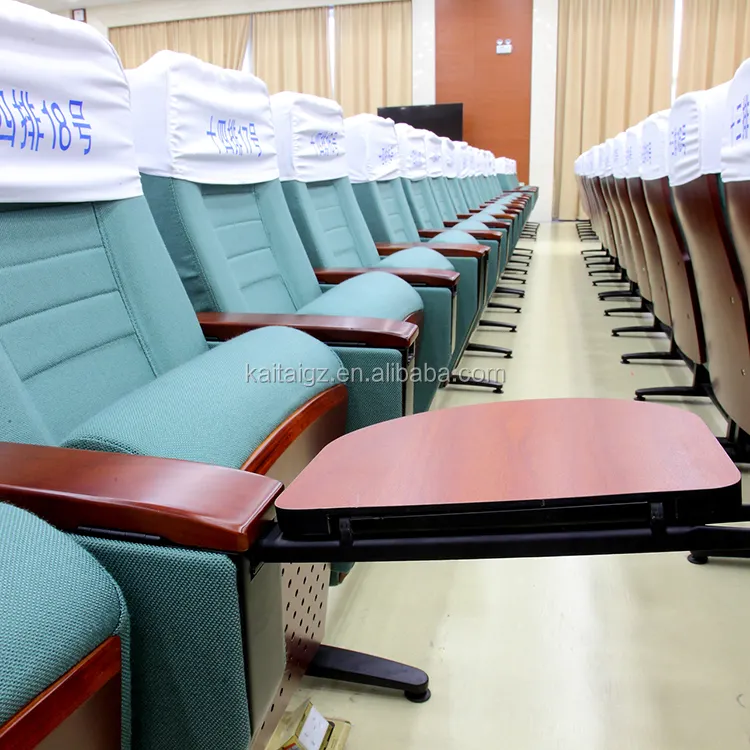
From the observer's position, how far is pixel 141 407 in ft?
2.53

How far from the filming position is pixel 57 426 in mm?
922

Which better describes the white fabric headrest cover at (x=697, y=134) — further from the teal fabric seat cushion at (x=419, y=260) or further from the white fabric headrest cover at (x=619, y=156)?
the white fabric headrest cover at (x=619, y=156)

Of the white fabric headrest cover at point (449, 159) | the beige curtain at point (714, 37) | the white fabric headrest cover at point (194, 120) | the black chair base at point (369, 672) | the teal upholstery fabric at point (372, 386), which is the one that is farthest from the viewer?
the beige curtain at point (714, 37)

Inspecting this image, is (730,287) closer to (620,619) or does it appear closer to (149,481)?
(620,619)

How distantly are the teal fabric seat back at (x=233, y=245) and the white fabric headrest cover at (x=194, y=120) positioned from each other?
40 millimetres

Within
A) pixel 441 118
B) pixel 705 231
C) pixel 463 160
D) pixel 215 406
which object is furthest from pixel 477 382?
pixel 441 118

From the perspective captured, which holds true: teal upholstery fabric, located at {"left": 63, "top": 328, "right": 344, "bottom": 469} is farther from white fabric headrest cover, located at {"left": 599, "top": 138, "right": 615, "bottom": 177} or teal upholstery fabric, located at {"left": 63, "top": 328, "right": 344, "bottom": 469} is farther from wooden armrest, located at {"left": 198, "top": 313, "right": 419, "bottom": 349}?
white fabric headrest cover, located at {"left": 599, "top": 138, "right": 615, "bottom": 177}

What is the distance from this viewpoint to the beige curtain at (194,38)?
34.6 ft

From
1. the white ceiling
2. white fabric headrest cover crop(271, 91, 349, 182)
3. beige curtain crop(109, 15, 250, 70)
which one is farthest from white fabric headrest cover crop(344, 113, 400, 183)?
the white ceiling

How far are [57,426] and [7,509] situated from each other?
0.39 meters

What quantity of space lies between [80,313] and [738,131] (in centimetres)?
115

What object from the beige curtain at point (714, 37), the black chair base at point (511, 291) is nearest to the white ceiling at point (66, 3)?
the beige curtain at point (714, 37)

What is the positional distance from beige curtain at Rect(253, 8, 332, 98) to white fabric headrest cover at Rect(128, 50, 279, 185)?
30.4ft

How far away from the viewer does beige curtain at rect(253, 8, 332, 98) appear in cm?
1027
